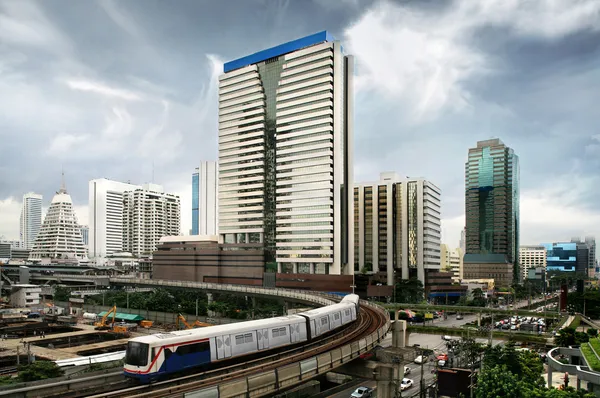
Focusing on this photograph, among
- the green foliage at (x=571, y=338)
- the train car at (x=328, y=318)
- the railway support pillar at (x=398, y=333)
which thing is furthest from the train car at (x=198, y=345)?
the green foliage at (x=571, y=338)

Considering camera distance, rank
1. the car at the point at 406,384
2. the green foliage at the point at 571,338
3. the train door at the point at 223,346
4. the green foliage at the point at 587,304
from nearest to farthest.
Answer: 1. the train door at the point at 223,346
2. the car at the point at 406,384
3. the green foliage at the point at 571,338
4. the green foliage at the point at 587,304

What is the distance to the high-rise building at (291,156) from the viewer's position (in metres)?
Result: 134

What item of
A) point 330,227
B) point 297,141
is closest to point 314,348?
point 330,227

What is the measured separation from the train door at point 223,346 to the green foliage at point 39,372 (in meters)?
20.9

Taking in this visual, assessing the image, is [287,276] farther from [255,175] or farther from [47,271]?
[47,271]

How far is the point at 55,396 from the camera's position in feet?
86.5

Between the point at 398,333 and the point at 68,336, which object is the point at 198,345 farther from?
the point at 68,336

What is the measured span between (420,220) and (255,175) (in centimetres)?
5239

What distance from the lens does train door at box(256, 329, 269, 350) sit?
34.8 metres

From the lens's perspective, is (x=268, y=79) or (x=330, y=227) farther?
(x=268, y=79)

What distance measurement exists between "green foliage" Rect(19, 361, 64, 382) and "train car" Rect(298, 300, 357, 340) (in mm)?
22892

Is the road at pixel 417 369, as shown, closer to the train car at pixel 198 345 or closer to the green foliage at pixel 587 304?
the train car at pixel 198 345

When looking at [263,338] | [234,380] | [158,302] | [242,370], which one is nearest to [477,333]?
[263,338]

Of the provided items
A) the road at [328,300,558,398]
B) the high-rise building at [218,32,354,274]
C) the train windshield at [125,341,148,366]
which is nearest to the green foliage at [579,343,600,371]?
the road at [328,300,558,398]
